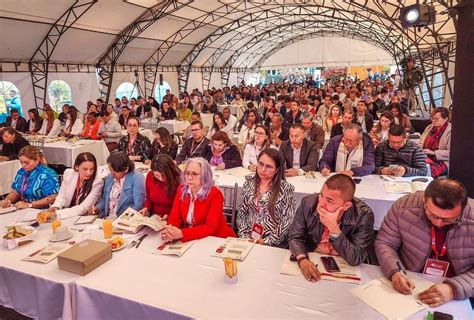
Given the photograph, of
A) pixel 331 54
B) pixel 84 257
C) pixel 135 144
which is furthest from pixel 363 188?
pixel 331 54

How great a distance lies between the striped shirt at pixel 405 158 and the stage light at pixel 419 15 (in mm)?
1753

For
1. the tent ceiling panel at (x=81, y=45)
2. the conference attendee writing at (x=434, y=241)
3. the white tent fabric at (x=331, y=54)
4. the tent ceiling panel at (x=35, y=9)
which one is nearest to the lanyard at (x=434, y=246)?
the conference attendee writing at (x=434, y=241)

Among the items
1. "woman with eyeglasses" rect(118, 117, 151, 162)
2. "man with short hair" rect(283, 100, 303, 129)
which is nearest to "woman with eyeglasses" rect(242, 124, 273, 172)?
"woman with eyeglasses" rect(118, 117, 151, 162)

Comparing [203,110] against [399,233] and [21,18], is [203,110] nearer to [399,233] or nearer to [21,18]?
[21,18]

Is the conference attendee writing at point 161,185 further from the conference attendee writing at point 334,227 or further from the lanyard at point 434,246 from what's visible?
the lanyard at point 434,246

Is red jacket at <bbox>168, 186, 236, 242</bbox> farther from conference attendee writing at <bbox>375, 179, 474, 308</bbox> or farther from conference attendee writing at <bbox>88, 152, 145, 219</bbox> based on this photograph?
conference attendee writing at <bbox>375, 179, 474, 308</bbox>

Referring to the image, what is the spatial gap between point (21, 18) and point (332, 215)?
38.1 feet

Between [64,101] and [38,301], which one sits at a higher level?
[64,101]

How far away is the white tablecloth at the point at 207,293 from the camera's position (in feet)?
5.79

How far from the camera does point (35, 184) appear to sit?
3902 mm

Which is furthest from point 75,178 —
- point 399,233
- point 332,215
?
point 399,233

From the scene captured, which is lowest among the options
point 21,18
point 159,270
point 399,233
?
point 159,270

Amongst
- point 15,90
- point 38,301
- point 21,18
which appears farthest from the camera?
point 15,90

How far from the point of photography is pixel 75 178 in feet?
11.8
